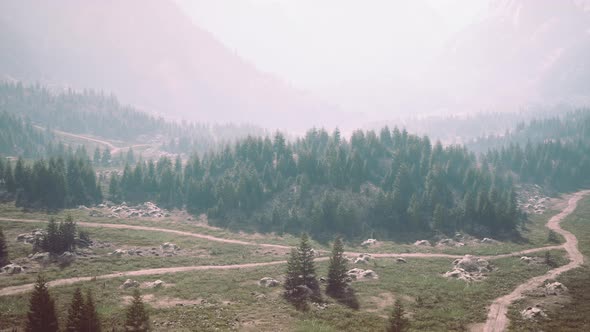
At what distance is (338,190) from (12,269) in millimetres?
89759

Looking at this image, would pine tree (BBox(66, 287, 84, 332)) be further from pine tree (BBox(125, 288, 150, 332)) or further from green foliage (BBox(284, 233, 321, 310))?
green foliage (BBox(284, 233, 321, 310))

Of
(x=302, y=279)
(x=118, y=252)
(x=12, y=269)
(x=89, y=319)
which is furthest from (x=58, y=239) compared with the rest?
(x=302, y=279)

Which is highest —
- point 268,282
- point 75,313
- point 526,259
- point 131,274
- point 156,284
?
point 526,259

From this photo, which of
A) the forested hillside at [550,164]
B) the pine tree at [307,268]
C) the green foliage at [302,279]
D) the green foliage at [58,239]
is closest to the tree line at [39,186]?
the green foliage at [58,239]

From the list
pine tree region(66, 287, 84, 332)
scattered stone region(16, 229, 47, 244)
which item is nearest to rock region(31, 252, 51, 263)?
scattered stone region(16, 229, 47, 244)

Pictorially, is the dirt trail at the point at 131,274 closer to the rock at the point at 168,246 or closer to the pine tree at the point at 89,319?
the rock at the point at 168,246

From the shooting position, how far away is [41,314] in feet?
123

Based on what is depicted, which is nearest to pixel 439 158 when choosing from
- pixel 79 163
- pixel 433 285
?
pixel 433 285

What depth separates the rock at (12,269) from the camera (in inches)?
2286

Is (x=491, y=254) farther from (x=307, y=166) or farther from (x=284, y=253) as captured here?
(x=307, y=166)

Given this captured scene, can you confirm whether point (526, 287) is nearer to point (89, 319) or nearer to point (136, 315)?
point (136, 315)

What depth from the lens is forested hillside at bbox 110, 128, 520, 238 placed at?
338 ft

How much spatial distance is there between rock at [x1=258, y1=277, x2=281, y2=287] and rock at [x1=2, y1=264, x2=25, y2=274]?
138 feet

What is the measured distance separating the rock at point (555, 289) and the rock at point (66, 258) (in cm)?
8694
